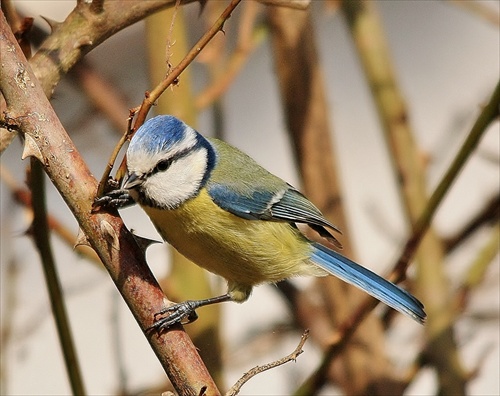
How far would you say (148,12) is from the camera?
3.35 ft

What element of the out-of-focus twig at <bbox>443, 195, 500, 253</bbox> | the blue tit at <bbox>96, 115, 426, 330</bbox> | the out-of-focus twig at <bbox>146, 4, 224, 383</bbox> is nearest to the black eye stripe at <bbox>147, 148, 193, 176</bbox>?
the blue tit at <bbox>96, 115, 426, 330</bbox>

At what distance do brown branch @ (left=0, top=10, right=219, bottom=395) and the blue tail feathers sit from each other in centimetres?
50

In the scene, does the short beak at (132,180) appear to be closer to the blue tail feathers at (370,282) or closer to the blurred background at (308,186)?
the blurred background at (308,186)

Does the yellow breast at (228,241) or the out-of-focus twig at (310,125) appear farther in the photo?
the out-of-focus twig at (310,125)

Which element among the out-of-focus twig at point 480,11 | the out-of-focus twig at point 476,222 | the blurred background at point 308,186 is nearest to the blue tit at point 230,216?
the blurred background at point 308,186

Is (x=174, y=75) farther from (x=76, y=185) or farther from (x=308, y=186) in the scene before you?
(x=308, y=186)

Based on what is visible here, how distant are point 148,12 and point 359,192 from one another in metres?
1.95

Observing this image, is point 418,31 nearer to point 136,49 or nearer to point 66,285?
point 136,49

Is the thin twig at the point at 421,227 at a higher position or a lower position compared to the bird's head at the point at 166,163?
lower

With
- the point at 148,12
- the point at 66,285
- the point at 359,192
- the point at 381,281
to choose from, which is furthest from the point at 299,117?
the point at 359,192

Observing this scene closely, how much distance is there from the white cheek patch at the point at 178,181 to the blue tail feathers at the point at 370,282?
28 centimetres

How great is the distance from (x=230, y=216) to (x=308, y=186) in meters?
0.42

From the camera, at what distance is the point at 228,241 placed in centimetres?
127

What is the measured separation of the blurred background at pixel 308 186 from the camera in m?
1.48
